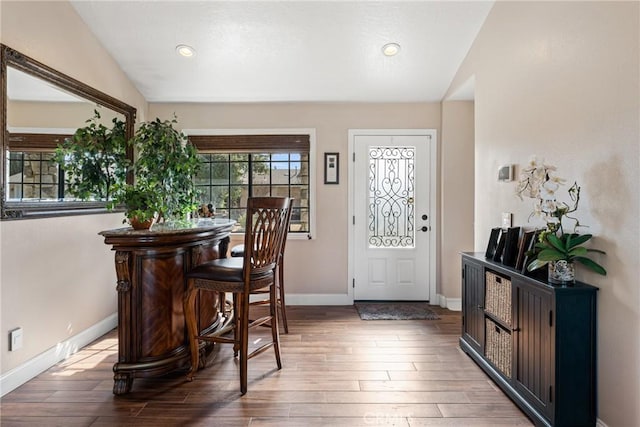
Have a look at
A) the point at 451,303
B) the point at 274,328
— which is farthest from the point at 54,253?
the point at 451,303

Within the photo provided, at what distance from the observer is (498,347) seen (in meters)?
2.23

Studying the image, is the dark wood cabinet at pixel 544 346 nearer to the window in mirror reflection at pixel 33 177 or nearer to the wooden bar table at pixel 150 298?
the wooden bar table at pixel 150 298

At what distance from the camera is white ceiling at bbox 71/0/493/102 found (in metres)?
2.73

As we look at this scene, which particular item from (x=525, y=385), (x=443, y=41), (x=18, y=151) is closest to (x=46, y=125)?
(x=18, y=151)

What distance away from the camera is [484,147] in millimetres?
2943

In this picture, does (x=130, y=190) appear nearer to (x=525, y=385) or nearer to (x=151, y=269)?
(x=151, y=269)

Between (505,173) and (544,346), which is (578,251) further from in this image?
(505,173)

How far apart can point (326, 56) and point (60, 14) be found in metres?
2.05

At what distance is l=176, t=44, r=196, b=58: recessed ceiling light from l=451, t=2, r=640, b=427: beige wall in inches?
100

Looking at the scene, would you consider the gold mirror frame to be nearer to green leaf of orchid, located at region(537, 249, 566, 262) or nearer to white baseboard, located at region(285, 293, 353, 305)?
white baseboard, located at region(285, 293, 353, 305)

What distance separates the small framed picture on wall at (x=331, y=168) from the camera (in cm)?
394

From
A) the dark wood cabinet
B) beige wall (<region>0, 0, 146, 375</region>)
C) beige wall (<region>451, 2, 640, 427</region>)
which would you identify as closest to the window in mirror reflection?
beige wall (<region>0, 0, 146, 375</region>)

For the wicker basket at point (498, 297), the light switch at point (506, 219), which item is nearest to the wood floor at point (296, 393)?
the wicker basket at point (498, 297)

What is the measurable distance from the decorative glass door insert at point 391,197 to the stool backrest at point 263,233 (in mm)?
1814
